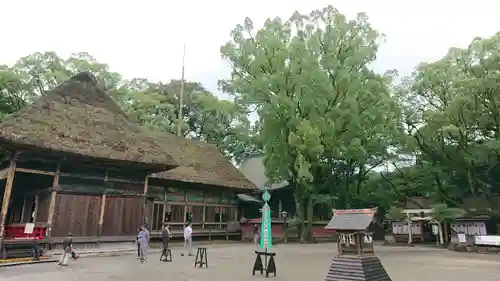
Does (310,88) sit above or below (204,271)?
above

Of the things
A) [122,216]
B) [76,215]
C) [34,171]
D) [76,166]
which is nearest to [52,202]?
[76,215]

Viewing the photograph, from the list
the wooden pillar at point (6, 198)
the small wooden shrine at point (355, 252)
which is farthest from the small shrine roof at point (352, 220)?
the wooden pillar at point (6, 198)

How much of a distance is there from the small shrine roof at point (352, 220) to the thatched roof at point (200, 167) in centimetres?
1450

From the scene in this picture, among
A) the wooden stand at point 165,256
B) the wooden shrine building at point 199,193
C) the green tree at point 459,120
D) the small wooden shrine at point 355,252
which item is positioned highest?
the green tree at point 459,120

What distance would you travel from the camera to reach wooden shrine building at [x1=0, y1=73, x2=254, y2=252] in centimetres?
1559

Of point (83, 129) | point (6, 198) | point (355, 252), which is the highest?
point (83, 129)

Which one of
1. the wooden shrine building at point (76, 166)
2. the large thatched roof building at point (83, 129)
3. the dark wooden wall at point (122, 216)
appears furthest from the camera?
the dark wooden wall at point (122, 216)

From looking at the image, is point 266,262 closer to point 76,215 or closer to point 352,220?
point 352,220

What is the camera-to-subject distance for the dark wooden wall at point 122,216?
17.6 m

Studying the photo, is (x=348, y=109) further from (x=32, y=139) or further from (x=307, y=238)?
(x=32, y=139)

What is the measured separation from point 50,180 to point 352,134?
1767cm

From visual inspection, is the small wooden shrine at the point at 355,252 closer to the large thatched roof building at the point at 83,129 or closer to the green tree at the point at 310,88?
the large thatched roof building at the point at 83,129

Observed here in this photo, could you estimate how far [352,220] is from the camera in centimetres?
927

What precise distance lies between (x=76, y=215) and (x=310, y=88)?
15170mm
